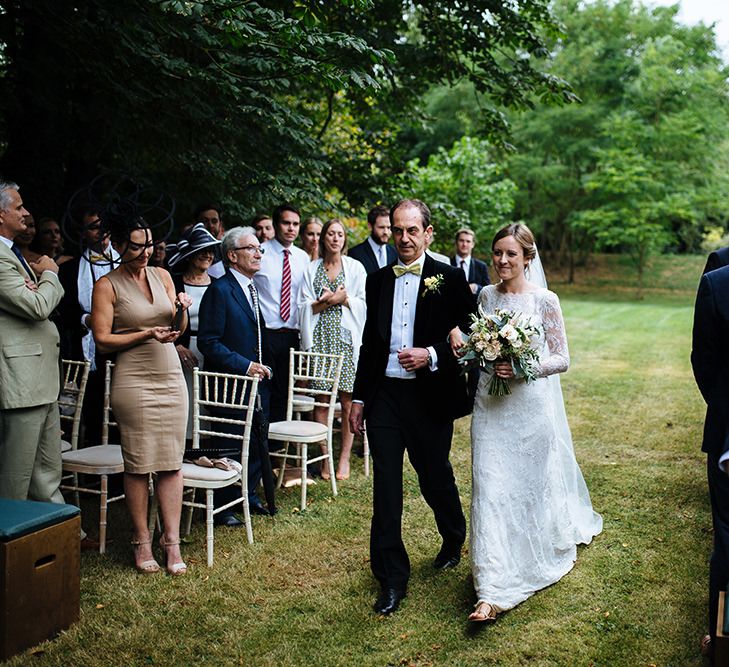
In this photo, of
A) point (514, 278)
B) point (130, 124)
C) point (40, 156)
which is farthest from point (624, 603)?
point (40, 156)

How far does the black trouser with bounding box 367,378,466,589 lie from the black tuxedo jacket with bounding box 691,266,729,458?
148cm

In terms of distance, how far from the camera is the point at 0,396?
4445 mm

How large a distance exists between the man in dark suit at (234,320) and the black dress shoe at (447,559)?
165cm

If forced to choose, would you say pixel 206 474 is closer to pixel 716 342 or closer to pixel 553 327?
pixel 553 327

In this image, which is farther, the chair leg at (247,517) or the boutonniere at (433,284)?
the chair leg at (247,517)

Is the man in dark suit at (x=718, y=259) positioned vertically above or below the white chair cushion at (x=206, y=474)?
above

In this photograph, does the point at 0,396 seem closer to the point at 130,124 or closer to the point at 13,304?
the point at 13,304

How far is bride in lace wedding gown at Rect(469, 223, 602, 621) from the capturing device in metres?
4.37

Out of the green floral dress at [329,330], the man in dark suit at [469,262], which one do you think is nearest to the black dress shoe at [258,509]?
the green floral dress at [329,330]

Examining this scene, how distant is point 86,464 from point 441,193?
61.8ft

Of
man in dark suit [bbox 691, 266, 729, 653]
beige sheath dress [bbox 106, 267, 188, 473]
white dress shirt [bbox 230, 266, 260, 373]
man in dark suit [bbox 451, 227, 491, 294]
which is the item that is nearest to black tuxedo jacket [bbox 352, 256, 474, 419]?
beige sheath dress [bbox 106, 267, 188, 473]

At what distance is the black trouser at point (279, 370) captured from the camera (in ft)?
23.6

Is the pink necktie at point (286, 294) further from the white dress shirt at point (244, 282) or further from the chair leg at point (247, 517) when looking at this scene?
the chair leg at point (247, 517)

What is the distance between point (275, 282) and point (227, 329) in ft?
4.83
